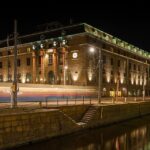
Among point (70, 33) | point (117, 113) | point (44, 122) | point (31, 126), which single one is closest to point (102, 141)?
point (44, 122)

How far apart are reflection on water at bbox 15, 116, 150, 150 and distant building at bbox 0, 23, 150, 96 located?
34.3m

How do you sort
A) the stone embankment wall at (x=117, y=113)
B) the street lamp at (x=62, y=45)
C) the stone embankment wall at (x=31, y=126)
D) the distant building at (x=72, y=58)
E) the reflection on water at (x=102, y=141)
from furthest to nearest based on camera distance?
the street lamp at (x=62, y=45), the distant building at (x=72, y=58), the stone embankment wall at (x=117, y=113), the reflection on water at (x=102, y=141), the stone embankment wall at (x=31, y=126)

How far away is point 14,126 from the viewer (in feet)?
85.6

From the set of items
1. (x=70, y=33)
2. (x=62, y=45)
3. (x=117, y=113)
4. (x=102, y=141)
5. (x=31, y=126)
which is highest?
(x=70, y=33)

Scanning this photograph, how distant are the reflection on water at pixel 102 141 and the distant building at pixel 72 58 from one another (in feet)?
113

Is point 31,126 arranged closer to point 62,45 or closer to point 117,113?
point 117,113

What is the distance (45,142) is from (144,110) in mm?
35708

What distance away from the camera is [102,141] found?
31.1 m

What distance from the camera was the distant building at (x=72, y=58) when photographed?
247 feet

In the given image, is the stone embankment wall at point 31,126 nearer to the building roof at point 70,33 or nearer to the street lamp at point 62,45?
the street lamp at point 62,45

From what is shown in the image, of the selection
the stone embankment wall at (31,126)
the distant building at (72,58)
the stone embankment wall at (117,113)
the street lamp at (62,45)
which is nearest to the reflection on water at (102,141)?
the stone embankment wall at (31,126)

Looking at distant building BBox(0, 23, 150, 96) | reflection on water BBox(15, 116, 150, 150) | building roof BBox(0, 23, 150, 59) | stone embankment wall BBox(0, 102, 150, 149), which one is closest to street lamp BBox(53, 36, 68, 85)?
distant building BBox(0, 23, 150, 96)

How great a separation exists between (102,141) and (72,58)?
156 feet

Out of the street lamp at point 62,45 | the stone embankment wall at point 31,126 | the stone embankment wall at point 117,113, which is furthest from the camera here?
the street lamp at point 62,45
